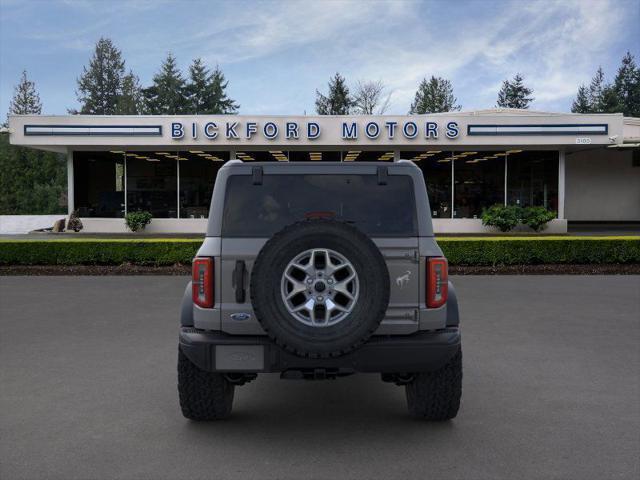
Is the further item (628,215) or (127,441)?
(628,215)

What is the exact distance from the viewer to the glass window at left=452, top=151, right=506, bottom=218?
2892 cm

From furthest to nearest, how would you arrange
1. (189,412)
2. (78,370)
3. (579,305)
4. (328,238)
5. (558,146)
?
(558,146) → (579,305) → (78,370) → (189,412) → (328,238)

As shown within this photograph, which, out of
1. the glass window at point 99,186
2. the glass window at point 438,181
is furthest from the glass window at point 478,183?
the glass window at point 99,186

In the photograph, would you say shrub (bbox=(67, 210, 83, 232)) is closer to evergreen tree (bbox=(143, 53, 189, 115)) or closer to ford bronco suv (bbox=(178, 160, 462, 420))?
ford bronco suv (bbox=(178, 160, 462, 420))

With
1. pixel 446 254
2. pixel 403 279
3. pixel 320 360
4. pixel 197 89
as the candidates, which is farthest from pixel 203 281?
pixel 197 89

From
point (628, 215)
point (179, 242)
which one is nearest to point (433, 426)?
point (179, 242)

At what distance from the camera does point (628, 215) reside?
37250 millimetres

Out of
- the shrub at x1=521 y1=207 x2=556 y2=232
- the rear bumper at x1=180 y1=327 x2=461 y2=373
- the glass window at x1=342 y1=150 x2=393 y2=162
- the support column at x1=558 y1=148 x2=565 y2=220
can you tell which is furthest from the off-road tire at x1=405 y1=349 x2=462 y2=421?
the support column at x1=558 y1=148 x2=565 y2=220

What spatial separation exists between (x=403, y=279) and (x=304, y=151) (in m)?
24.9

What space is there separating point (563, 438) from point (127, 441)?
311cm

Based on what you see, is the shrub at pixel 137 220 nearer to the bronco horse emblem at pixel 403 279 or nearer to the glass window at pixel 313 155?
the glass window at pixel 313 155

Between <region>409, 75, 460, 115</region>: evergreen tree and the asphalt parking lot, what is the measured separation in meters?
75.3

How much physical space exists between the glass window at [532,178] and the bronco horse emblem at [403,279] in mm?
25685

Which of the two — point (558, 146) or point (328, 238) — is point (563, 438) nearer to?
point (328, 238)
